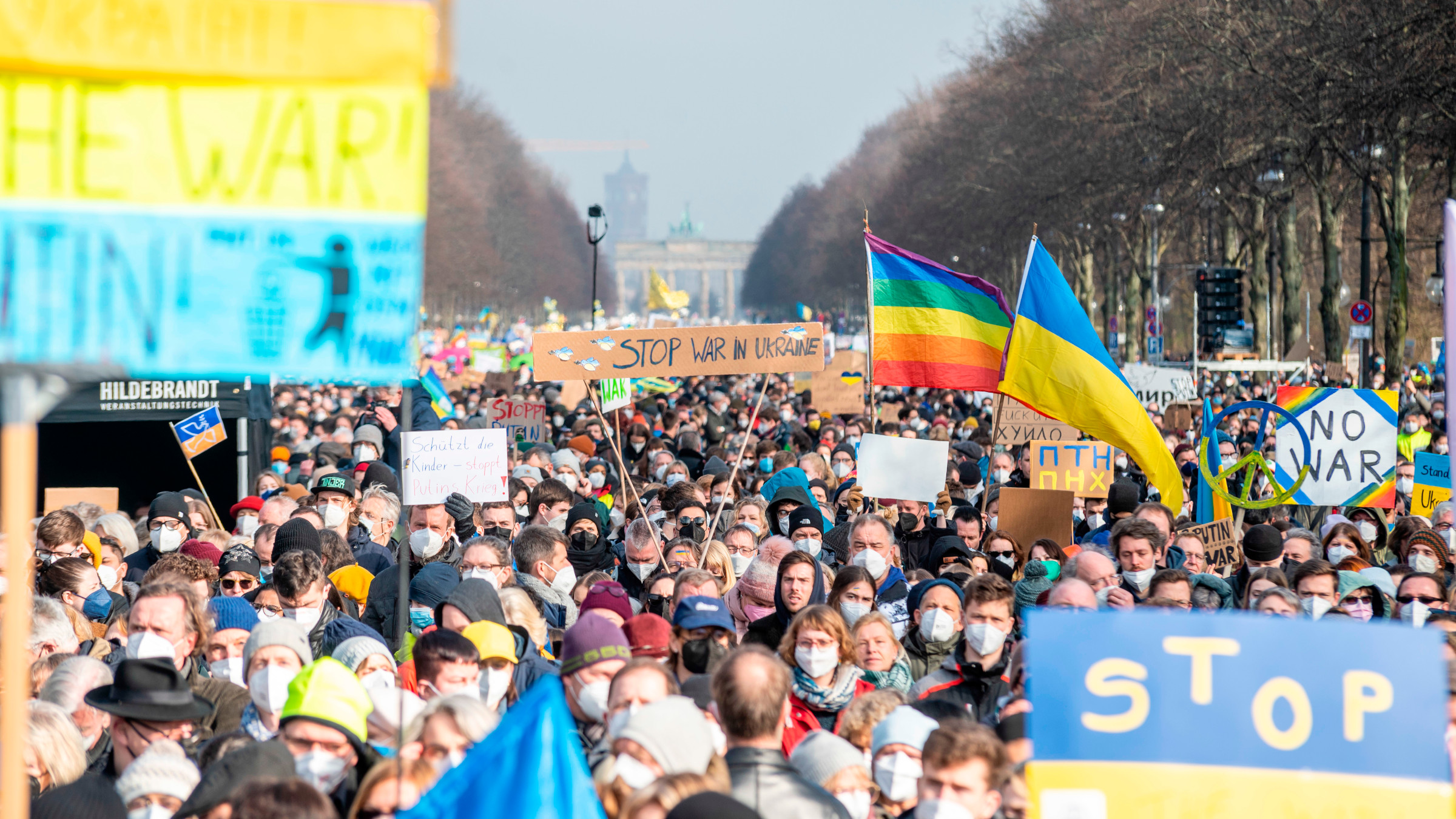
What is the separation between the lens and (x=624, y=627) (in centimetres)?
573

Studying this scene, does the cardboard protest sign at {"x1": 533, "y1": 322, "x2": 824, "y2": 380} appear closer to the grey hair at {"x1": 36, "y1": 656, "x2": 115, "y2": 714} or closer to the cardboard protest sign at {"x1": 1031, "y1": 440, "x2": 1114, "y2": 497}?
the cardboard protest sign at {"x1": 1031, "y1": 440, "x2": 1114, "y2": 497}

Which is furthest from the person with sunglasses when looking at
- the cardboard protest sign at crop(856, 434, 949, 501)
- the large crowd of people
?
the cardboard protest sign at crop(856, 434, 949, 501)

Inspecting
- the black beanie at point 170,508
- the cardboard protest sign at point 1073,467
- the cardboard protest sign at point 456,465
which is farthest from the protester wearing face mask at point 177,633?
the cardboard protest sign at point 1073,467

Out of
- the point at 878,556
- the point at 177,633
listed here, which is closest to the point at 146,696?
the point at 177,633

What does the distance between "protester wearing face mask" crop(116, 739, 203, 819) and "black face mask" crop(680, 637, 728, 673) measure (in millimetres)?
1866

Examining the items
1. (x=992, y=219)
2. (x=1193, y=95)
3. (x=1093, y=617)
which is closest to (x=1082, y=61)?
(x=992, y=219)

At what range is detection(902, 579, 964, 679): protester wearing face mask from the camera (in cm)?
629

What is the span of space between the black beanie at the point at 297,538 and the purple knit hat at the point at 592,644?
2.99 m

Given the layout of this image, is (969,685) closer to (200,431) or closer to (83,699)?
(83,699)

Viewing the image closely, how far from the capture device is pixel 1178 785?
11.4ft

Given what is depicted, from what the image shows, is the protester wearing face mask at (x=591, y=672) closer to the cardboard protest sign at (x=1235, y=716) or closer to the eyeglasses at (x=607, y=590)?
the eyeglasses at (x=607, y=590)

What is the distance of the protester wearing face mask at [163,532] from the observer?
9.30m

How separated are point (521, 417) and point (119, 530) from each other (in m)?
6.58

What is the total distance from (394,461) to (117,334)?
1114cm
